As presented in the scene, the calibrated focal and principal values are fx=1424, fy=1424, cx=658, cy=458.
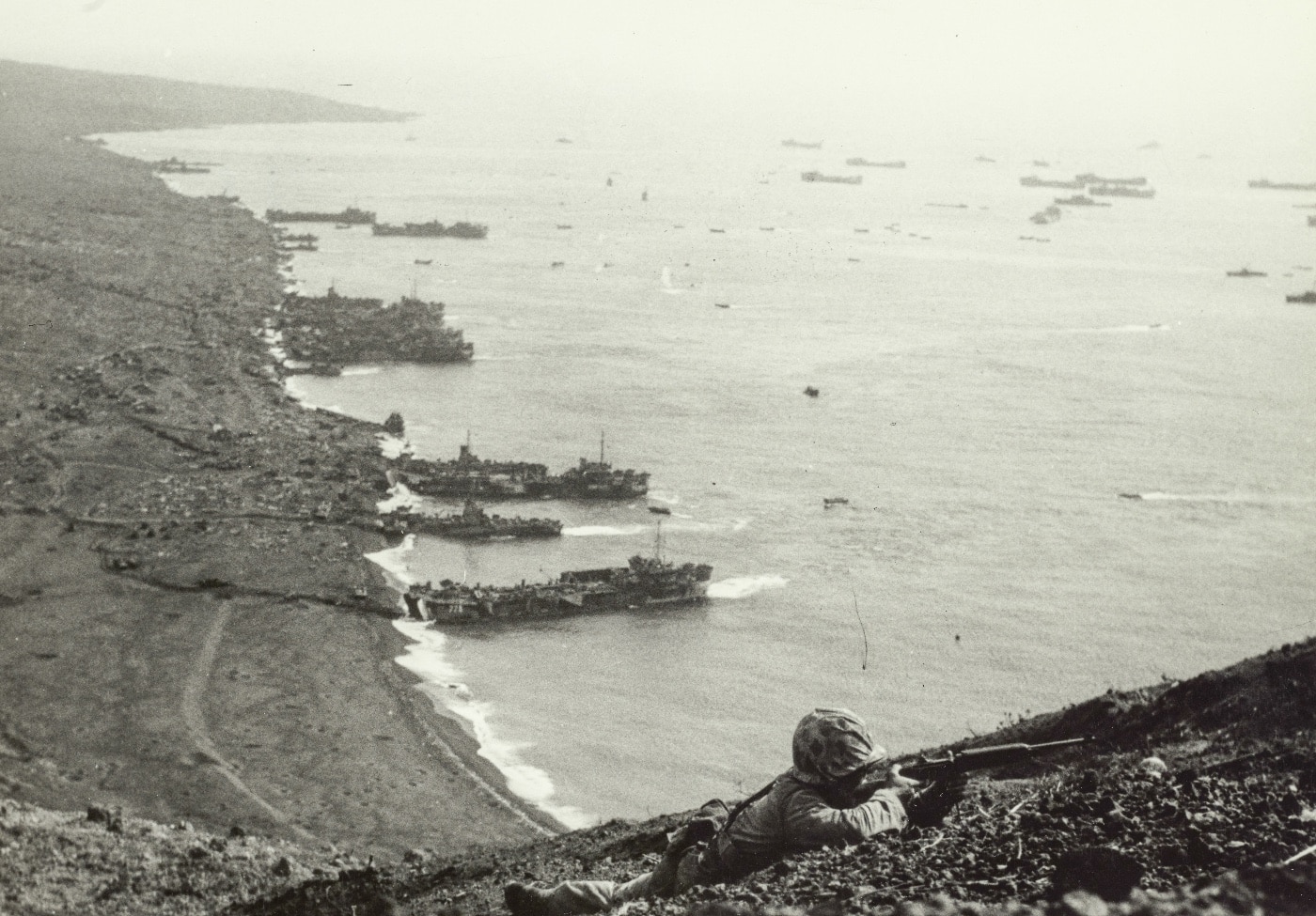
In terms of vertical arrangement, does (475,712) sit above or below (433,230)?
below

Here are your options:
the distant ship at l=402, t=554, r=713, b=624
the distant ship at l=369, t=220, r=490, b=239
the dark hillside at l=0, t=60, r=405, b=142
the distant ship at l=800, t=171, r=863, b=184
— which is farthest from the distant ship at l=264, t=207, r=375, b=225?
the distant ship at l=402, t=554, r=713, b=624

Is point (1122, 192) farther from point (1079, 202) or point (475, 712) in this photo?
point (475, 712)

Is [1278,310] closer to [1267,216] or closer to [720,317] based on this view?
[720,317]

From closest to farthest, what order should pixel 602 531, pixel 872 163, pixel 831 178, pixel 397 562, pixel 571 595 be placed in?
pixel 571 595
pixel 397 562
pixel 602 531
pixel 831 178
pixel 872 163

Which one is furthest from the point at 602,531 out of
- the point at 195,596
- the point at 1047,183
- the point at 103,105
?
the point at 103,105

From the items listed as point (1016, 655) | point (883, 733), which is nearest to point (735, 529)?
point (1016, 655)

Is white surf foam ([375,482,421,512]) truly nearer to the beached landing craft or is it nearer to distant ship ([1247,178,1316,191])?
the beached landing craft

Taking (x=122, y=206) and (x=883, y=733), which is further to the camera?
(x=122, y=206)
